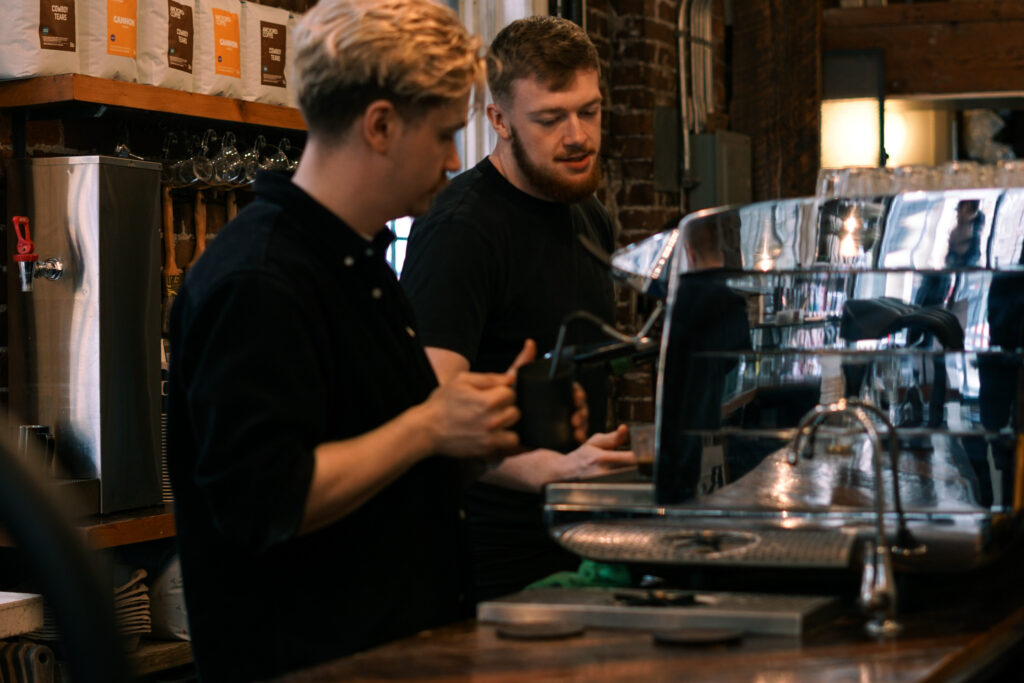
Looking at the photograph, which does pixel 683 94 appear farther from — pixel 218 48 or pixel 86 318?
pixel 86 318

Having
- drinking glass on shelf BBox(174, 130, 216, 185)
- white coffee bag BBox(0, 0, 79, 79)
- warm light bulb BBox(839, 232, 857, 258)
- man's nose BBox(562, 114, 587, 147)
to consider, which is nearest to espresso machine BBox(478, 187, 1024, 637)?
warm light bulb BBox(839, 232, 857, 258)

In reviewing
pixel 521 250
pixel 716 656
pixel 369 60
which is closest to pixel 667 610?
pixel 716 656

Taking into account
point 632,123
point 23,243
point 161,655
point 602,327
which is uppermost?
point 632,123

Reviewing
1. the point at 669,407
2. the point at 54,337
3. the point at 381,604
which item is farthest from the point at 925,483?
the point at 54,337

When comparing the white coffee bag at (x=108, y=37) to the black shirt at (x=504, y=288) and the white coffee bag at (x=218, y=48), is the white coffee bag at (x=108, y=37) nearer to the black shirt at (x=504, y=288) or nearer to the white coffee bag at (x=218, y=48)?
the white coffee bag at (x=218, y=48)

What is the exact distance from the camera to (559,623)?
1.31 metres

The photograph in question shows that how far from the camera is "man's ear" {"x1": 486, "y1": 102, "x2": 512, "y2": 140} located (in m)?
2.21

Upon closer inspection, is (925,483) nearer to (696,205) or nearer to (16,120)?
(16,120)

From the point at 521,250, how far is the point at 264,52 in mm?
1293

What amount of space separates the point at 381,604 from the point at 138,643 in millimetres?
1639

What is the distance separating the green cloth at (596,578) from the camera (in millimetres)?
1502

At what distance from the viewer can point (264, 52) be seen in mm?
3127

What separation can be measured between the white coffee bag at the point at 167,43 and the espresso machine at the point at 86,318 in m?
0.24

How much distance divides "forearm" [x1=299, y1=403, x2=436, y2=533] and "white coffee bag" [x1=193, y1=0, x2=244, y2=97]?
188 cm
